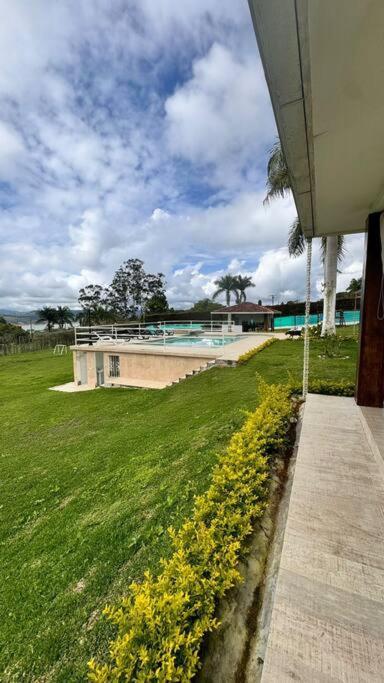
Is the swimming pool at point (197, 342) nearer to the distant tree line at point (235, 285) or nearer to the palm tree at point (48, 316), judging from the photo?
the distant tree line at point (235, 285)

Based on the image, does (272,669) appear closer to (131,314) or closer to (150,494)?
(150,494)

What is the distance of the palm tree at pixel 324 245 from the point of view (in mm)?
10445

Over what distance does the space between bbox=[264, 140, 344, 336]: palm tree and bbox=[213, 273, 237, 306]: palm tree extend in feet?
66.7

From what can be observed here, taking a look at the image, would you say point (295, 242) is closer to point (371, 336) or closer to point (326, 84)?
point (371, 336)

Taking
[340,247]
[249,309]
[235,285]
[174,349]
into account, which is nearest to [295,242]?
[340,247]

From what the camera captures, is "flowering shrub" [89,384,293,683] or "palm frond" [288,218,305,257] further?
"palm frond" [288,218,305,257]

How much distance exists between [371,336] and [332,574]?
3154 mm

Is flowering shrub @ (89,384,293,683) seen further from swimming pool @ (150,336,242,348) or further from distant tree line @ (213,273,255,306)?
distant tree line @ (213,273,255,306)

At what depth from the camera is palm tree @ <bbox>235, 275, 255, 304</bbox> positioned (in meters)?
33.8

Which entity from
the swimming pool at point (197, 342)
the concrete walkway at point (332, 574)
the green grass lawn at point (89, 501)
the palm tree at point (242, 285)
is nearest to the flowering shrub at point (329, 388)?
the green grass lawn at point (89, 501)

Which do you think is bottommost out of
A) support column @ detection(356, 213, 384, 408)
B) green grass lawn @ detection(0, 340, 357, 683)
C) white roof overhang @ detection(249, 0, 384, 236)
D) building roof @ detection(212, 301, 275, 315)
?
green grass lawn @ detection(0, 340, 357, 683)

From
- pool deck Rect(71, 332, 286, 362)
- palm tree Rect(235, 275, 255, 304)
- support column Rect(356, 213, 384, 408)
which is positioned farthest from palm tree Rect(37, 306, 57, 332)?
support column Rect(356, 213, 384, 408)

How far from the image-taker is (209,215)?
17.7 meters

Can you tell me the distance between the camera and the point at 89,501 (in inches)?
127
